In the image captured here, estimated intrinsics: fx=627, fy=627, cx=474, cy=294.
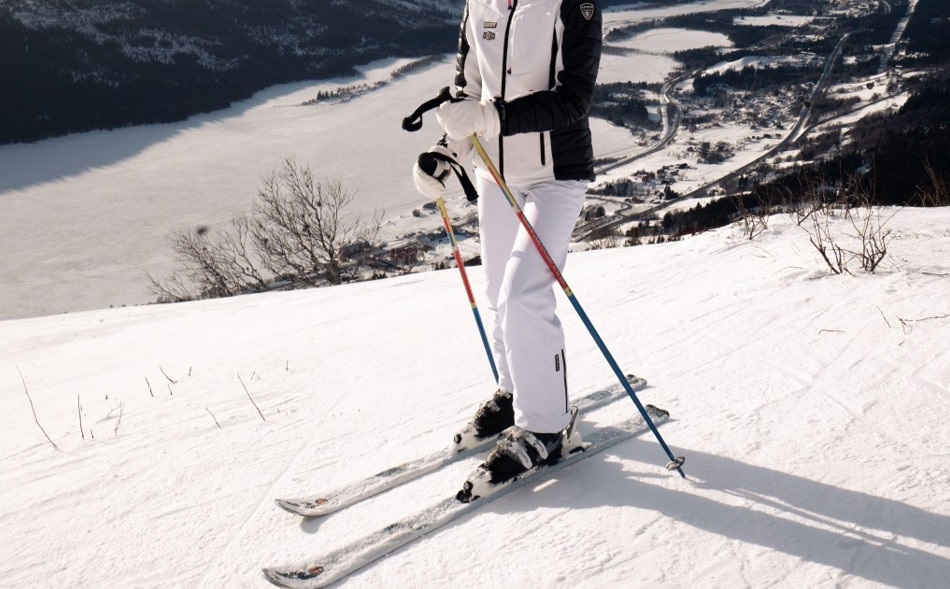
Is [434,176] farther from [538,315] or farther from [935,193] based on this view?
[935,193]

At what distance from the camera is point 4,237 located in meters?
37.2

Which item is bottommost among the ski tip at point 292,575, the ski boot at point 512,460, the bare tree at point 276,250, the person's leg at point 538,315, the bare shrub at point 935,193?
the bare tree at point 276,250

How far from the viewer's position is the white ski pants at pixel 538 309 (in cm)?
215

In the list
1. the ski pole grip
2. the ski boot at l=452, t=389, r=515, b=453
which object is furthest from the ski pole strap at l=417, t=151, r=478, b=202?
the ski boot at l=452, t=389, r=515, b=453

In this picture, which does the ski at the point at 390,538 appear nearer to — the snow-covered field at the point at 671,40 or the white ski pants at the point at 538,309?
the white ski pants at the point at 538,309

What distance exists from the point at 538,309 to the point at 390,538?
89 cm

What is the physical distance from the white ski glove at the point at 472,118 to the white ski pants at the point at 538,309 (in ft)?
1.00

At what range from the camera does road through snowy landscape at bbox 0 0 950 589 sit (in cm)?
186

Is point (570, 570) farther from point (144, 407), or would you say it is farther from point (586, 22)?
point (144, 407)

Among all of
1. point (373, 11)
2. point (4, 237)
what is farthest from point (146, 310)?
point (373, 11)

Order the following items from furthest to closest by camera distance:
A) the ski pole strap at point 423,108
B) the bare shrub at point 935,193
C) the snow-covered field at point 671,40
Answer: the snow-covered field at point 671,40, the bare shrub at point 935,193, the ski pole strap at point 423,108

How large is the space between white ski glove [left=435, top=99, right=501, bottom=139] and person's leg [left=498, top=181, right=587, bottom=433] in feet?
1.00

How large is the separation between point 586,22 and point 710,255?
3444 mm

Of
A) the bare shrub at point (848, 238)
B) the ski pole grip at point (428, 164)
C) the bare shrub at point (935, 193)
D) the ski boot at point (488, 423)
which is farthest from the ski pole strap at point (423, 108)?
the bare shrub at point (935, 193)
